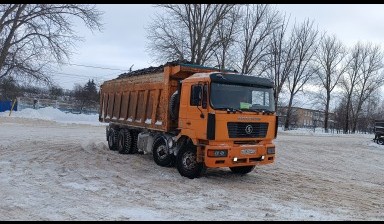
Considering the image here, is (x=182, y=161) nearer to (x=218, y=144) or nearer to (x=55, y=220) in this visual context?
(x=218, y=144)

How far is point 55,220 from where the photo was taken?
6.40 meters

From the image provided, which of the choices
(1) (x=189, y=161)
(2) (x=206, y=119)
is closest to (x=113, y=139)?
(1) (x=189, y=161)

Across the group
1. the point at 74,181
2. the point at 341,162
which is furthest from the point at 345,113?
the point at 74,181

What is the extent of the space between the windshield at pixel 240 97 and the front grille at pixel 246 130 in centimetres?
42

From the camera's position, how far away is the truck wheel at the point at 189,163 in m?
10.9

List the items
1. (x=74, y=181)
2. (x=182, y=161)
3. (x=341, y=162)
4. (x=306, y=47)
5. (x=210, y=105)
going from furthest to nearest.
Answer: (x=306, y=47)
(x=341, y=162)
(x=182, y=161)
(x=210, y=105)
(x=74, y=181)

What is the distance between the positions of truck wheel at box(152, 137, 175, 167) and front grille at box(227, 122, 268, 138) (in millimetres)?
2696

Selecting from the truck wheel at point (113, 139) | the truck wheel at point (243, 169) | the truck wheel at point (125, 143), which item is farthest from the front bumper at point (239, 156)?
the truck wheel at point (113, 139)

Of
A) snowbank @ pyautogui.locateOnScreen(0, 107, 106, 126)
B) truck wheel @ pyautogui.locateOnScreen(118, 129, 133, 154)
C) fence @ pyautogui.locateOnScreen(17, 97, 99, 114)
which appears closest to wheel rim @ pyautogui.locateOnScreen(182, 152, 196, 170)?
truck wheel @ pyautogui.locateOnScreen(118, 129, 133, 154)

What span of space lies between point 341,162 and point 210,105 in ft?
31.6

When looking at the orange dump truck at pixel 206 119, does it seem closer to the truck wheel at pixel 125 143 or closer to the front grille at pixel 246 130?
the front grille at pixel 246 130

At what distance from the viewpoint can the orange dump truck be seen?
10398 mm

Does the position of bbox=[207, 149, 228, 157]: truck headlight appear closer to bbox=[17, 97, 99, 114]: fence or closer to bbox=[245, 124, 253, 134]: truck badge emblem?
bbox=[245, 124, 253, 134]: truck badge emblem

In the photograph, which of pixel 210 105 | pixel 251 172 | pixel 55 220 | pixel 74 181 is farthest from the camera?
pixel 251 172
